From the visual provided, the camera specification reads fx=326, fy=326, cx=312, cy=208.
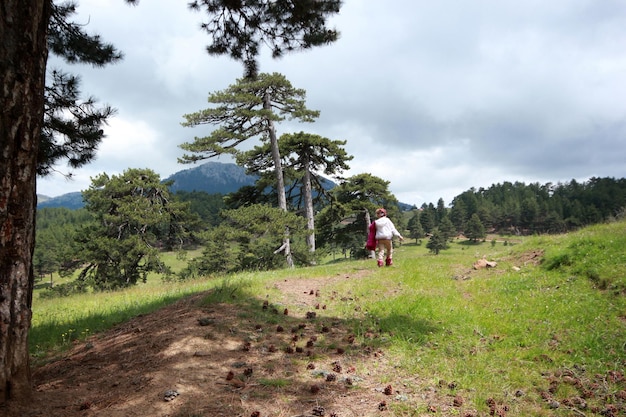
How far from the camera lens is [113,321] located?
22.8 ft

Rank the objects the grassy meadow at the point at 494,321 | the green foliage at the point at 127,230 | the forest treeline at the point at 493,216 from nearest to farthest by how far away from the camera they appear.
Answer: the grassy meadow at the point at 494,321
the green foliage at the point at 127,230
the forest treeline at the point at 493,216

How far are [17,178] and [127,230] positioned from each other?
26700 millimetres

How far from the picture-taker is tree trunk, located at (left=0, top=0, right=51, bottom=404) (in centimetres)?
320

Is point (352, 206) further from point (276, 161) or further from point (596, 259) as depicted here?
point (596, 259)

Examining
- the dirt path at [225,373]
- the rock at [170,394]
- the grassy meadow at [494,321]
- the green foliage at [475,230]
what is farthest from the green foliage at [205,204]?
the rock at [170,394]

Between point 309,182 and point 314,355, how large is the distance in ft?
75.0

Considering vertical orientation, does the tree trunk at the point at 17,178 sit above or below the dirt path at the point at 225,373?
above

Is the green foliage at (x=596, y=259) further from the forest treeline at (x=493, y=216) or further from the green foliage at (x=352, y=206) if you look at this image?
the forest treeline at (x=493, y=216)

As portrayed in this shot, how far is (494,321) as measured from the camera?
5.80m

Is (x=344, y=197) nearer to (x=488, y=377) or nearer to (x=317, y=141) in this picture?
(x=317, y=141)

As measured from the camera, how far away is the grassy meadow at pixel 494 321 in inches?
146

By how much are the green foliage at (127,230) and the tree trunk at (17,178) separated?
23971 millimetres

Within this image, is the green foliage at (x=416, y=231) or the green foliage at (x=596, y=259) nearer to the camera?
the green foliage at (x=596, y=259)

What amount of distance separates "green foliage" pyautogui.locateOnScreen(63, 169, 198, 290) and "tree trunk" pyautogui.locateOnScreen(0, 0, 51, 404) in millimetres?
23971
